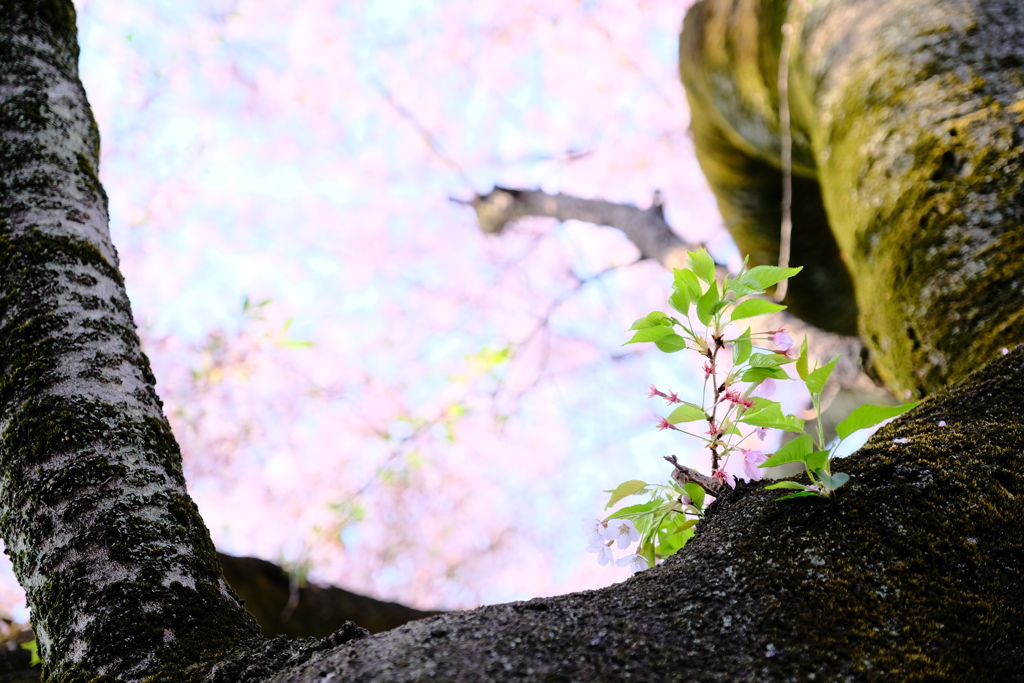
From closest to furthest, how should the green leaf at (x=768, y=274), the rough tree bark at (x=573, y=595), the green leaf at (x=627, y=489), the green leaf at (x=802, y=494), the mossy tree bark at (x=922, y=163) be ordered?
the rough tree bark at (x=573, y=595) → the green leaf at (x=802, y=494) → the green leaf at (x=768, y=274) → the green leaf at (x=627, y=489) → the mossy tree bark at (x=922, y=163)

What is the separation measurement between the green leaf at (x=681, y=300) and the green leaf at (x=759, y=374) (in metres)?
0.11

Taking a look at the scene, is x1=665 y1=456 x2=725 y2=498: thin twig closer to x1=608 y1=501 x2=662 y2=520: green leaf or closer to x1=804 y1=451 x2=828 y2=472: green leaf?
x1=608 y1=501 x2=662 y2=520: green leaf

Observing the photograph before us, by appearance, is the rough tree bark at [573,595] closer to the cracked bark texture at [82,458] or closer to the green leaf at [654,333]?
the cracked bark texture at [82,458]

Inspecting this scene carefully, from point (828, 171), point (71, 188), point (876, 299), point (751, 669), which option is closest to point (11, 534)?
point (71, 188)

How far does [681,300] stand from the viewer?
2.50 ft

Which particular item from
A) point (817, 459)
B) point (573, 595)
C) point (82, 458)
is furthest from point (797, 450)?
point (82, 458)

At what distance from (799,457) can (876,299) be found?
0.84 meters

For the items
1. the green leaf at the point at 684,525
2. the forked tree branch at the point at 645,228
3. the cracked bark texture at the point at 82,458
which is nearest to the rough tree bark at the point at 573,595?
the cracked bark texture at the point at 82,458

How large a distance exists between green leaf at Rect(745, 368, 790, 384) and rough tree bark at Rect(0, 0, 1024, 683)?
0.13 m

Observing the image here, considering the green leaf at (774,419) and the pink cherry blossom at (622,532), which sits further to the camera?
the pink cherry blossom at (622,532)

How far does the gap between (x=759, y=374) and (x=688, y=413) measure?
3.9 inches

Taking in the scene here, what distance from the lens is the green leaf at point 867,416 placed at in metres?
0.61

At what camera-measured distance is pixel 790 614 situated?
1.66ft

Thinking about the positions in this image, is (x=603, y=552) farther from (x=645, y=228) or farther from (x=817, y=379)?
(x=645, y=228)
